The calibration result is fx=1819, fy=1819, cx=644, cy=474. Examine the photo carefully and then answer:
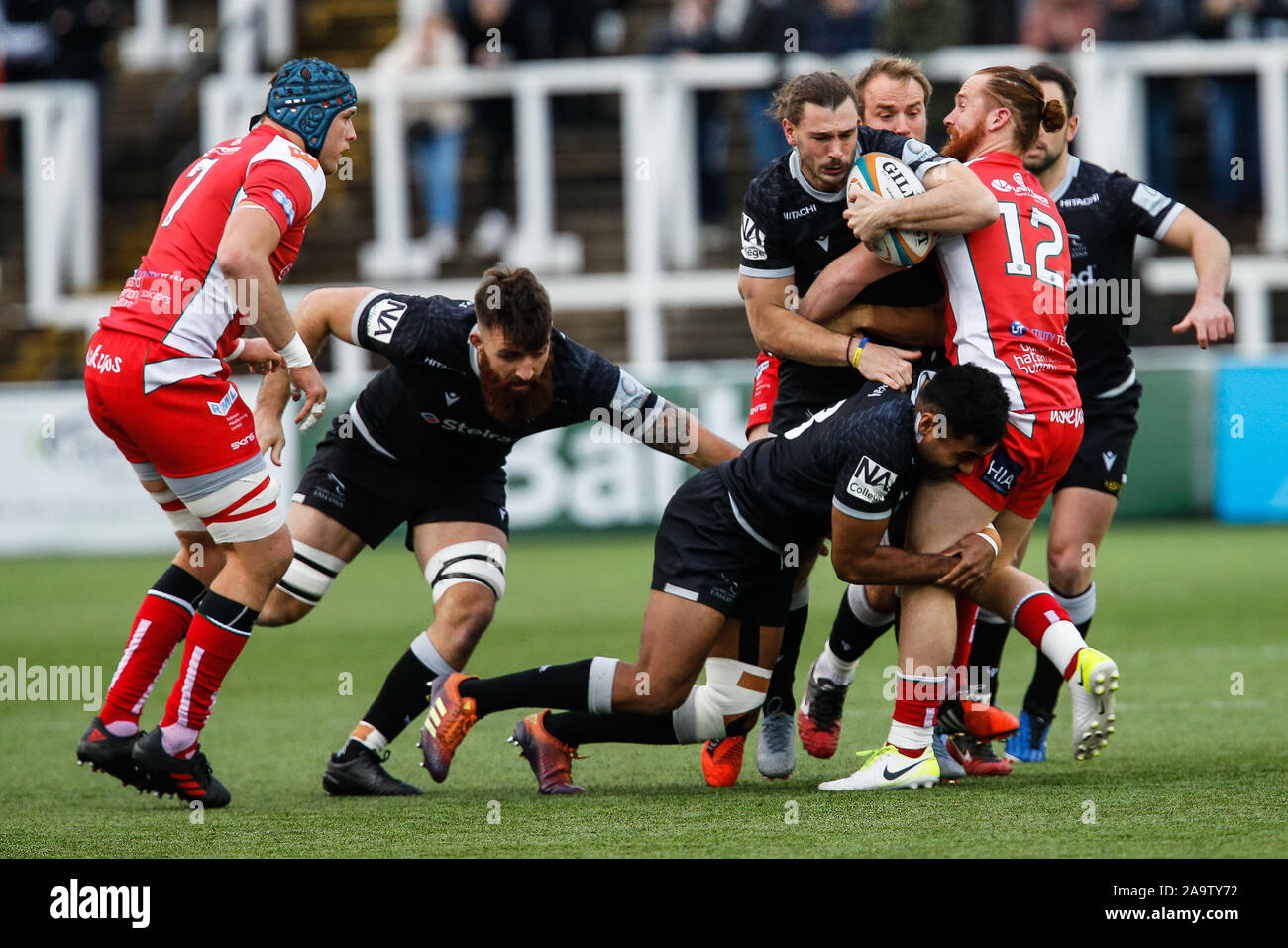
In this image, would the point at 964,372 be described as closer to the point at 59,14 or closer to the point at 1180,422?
the point at 1180,422

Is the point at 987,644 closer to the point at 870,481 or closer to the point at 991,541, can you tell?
the point at 991,541

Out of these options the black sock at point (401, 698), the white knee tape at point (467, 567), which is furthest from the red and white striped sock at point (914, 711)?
the black sock at point (401, 698)

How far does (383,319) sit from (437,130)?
10.4 metres

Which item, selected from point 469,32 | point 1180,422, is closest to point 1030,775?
point 1180,422

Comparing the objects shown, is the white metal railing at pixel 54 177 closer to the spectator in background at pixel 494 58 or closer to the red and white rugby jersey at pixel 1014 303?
the spectator in background at pixel 494 58

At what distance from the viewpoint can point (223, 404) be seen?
5809mm

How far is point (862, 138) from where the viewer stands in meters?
6.14

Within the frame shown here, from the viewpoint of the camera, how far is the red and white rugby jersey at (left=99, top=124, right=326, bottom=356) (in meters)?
5.73

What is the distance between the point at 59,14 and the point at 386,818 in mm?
13903

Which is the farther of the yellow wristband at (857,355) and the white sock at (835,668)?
the white sock at (835,668)

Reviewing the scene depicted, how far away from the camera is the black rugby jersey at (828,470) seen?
5.54 metres

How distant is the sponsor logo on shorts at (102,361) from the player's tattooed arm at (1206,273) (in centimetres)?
366

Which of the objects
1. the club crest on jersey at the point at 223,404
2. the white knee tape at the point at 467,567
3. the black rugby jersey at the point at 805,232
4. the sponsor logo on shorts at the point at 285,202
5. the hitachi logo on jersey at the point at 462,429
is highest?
the sponsor logo on shorts at the point at 285,202

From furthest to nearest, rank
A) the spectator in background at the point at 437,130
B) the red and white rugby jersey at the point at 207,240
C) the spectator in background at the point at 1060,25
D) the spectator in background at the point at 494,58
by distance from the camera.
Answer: the spectator in background at the point at 437,130 → the spectator in background at the point at 494,58 → the spectator in background at the point at 1060,25 → the red and white rugby jersey at the point at 207,240
